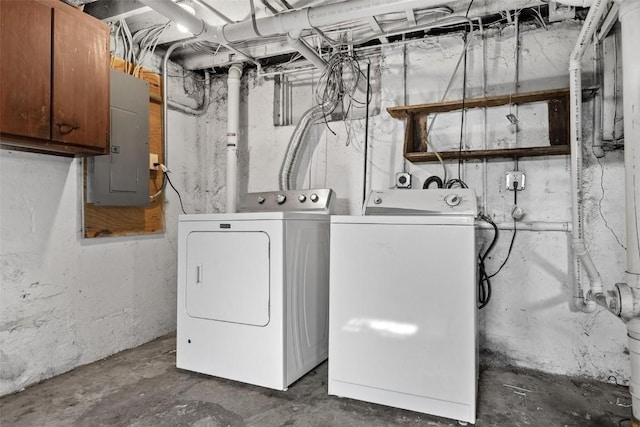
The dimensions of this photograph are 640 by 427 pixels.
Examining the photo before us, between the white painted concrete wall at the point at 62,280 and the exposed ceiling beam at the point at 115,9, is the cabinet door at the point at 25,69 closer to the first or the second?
the white painted concrete wall at the point at 62,280

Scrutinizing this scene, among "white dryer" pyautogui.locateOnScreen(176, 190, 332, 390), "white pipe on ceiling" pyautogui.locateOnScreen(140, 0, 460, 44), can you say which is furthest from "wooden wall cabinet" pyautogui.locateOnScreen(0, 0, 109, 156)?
"white dryer" pyautogui.locateOnScreen(176, 190, 332, 390)

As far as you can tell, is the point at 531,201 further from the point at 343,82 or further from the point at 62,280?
the point at 62,280

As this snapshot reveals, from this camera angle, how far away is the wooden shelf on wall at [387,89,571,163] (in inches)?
87.3

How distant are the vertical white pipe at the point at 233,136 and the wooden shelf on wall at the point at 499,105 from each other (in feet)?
4.31

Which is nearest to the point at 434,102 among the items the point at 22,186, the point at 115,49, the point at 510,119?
the point at 510,119

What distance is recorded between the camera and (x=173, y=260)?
124 inches

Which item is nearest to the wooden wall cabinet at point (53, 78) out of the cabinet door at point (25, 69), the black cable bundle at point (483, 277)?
the cabinet door at point (25, 69)

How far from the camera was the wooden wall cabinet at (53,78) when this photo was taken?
1.70 metres

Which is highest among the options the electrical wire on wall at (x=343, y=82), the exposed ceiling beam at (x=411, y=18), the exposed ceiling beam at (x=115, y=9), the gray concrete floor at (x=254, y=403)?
the exposed ceiling beam at (x=115, y=9)

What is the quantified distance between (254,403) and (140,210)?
1684 mm

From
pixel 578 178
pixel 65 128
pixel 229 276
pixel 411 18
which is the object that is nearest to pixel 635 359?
pixel 578 178

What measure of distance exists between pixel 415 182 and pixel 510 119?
2.35 feet

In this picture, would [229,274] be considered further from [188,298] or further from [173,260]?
[173,260]

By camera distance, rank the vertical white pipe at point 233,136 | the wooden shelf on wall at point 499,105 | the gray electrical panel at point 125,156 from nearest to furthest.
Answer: the wooden shelf on wall at point 499,105, the gray electrical panel at point 125,156, the vertical white pipe at point 233,136
